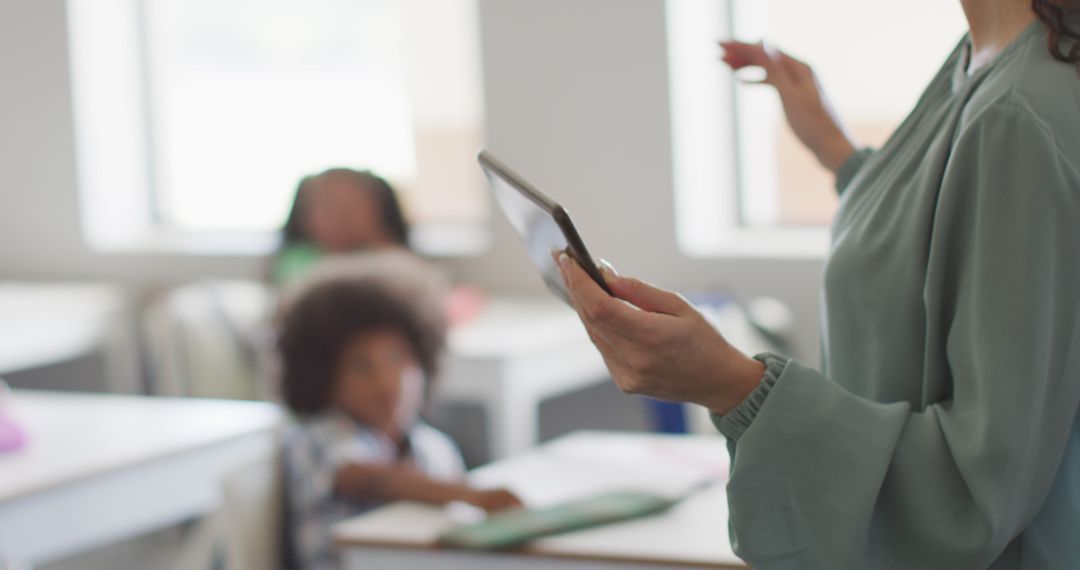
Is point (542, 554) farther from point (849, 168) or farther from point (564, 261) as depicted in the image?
point (564, 261)

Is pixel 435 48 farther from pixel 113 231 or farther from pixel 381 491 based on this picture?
pixel 381 491

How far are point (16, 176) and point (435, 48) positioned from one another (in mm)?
1764

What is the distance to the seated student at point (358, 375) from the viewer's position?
2.39 m

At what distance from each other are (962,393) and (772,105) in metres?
3.07

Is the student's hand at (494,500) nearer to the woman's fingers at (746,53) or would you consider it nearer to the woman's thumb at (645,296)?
the woman's fingers at (746,53)

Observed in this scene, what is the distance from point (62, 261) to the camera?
5.30m

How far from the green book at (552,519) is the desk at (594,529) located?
0.01m

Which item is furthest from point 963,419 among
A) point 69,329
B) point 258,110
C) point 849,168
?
point 258,110

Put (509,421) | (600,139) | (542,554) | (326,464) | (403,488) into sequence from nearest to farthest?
(542,554)
(403,488)
(326,464)
(509,421)
(600,139)

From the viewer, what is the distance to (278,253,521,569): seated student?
7.85 ft

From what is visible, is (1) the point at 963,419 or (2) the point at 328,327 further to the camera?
(2) the point at 328,327

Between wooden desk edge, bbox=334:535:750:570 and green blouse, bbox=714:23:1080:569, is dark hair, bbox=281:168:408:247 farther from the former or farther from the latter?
green blouse, bbox=714:23:1080:569

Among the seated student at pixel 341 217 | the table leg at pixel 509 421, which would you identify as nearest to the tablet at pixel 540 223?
the table leg at pixel 509 421

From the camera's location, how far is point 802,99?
146 cm
